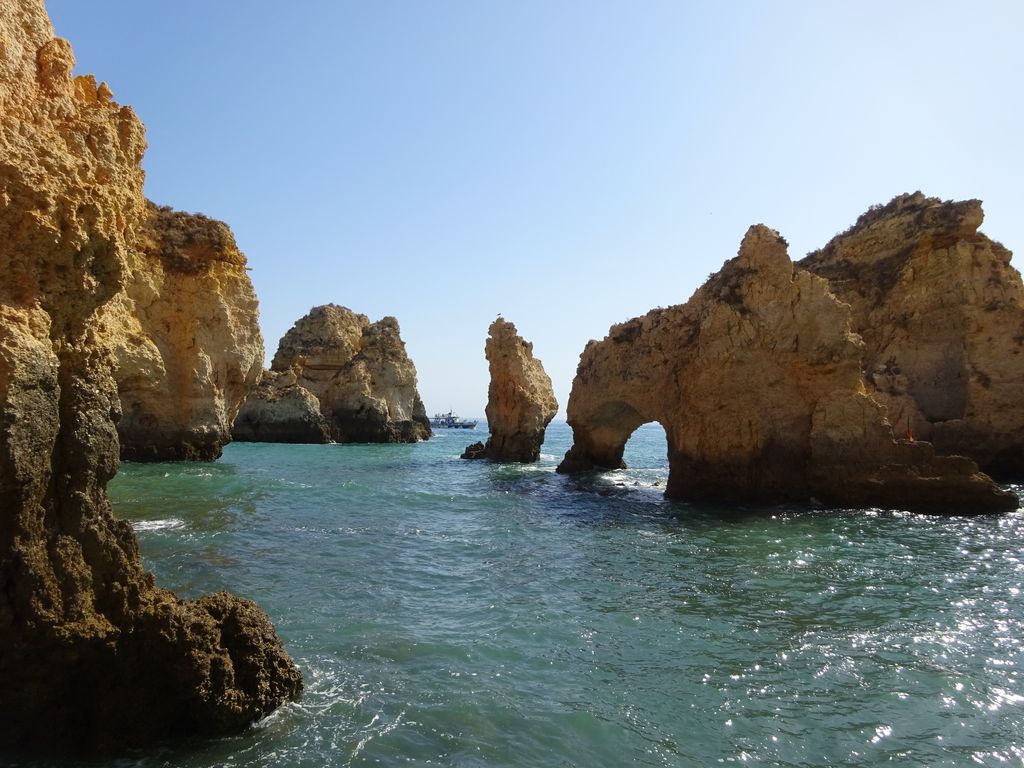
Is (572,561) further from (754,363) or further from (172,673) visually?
(754,363)

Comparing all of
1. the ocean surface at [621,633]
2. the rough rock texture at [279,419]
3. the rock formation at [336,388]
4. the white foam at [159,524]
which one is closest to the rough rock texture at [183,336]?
the ocean surface at [621,633]

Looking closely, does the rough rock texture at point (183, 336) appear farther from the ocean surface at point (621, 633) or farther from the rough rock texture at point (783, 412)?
the rough rock texture at point (783, 412)

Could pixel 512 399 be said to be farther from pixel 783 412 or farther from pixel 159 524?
pixel 159 524

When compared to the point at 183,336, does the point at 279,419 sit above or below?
below

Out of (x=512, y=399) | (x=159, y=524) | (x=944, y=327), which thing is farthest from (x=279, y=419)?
(x=944, y=327)

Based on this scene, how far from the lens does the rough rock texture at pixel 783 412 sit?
17250 mm

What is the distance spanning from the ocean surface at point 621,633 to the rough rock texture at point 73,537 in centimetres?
35

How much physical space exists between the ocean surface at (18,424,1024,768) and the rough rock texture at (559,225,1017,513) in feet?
3.83

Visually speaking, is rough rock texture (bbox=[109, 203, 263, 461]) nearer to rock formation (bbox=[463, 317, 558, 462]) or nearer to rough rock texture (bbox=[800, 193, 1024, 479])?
rock formation (bbox=[463, 317, 558, 462])

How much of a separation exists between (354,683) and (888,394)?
84.0ft

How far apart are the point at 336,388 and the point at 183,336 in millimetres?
25740

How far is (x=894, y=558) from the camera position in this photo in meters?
11.9

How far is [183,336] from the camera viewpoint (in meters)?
28.3

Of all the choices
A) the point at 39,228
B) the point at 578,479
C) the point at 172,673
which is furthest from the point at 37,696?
the point at 578,479
